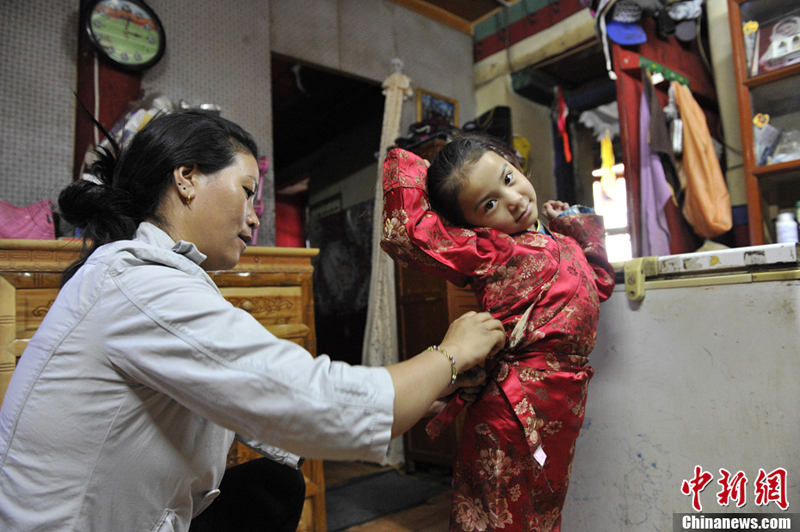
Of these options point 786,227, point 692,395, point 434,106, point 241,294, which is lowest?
point 692,395

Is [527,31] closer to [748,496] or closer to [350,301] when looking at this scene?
[350,301]

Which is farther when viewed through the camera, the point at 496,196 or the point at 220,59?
the point at 220,59

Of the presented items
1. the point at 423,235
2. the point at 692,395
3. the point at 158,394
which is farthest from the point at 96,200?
the point at 692,395

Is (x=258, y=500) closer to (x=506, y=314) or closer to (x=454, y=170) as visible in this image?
(x=506, y=314)

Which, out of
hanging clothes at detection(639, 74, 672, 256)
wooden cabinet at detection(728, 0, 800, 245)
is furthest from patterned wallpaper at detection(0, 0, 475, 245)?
wooden cabinet at detection(728, 0, 800, 245)

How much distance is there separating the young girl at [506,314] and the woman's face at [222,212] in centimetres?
32

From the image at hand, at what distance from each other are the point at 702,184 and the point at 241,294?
2.31 m

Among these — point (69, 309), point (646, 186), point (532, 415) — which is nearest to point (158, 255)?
point (69, 309)

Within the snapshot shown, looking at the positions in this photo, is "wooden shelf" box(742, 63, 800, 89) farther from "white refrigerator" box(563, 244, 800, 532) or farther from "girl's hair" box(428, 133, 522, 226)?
"girl's hair" box(428, 133, 522, 226)

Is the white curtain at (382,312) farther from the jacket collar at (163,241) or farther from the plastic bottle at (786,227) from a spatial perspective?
the jacket collar at (163,241)

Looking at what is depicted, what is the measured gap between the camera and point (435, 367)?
731mm

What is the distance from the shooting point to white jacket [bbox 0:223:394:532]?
2.01 ft

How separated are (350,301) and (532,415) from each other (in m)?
3.15

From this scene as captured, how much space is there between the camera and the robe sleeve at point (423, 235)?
41.2 inches
